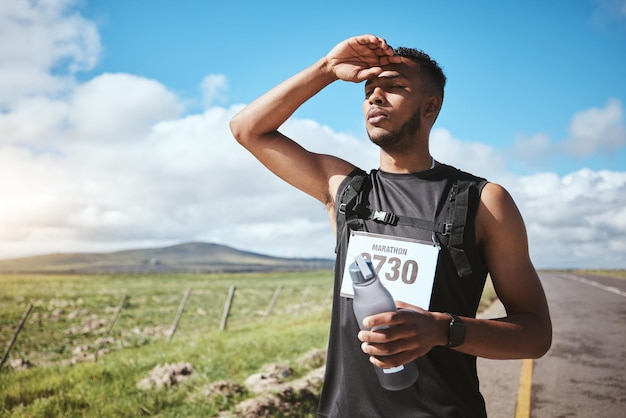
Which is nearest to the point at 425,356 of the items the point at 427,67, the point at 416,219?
the point at 416,219

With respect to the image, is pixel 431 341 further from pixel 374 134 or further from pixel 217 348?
pixel 217 348

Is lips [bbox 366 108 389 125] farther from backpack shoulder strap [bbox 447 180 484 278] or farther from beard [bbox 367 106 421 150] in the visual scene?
backpack shoulder strap [bbox 447 180 484 278]

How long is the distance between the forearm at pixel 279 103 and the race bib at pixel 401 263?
0.81m

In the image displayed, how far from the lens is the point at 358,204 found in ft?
7.31

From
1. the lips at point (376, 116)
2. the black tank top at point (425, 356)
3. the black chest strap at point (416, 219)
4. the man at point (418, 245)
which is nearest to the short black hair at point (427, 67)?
the man at point (418, 245)

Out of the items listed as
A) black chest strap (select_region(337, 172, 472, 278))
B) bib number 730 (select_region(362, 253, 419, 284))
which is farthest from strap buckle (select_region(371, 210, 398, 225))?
bib number 730 (select_region(362, 253, 419, 284))

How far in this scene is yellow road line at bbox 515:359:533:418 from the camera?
579 cm

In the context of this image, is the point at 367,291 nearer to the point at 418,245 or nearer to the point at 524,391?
the point at 418,245

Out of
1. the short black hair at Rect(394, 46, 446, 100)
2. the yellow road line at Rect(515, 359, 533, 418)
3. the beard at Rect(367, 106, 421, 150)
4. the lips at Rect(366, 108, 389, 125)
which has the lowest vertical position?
the yellow road line at Rect(515, 359, 533, 418)

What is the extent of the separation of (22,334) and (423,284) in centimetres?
2085

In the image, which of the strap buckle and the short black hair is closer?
the strap buckle

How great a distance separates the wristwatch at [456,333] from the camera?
1729 millimetres

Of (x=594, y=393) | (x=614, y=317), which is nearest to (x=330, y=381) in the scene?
(x=594, y=393)

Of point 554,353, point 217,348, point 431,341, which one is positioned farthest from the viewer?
point 217,348
